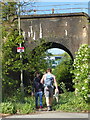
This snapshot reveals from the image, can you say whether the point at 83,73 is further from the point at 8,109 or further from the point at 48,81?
the point at 8,109

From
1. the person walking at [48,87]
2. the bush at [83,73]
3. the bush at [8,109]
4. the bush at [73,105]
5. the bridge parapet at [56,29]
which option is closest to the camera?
the bush at [8,109]

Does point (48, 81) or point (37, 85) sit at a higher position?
point (48, 81)

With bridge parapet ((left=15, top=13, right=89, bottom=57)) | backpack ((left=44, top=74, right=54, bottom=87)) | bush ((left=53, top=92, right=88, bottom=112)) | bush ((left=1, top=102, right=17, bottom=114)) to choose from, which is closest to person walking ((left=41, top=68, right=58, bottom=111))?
backpack ((left=44, top=74, right=54, bottom=87))

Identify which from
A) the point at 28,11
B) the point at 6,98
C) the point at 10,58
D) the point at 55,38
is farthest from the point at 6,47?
the point at 55,38

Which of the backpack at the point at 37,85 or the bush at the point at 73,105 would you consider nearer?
the bush at the point at 73,105

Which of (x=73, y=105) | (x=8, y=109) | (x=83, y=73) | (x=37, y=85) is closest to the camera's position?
(x=8, y=109)

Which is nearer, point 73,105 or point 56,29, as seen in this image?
point 73,105

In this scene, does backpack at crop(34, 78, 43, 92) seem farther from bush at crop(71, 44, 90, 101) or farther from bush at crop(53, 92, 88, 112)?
bush at crop(71, 44, 90, 101)

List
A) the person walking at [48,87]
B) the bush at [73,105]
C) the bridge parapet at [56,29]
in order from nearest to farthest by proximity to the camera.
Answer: the person walking at [48,87] < the bush at [73,105] < the bridge parapet at [56,29]

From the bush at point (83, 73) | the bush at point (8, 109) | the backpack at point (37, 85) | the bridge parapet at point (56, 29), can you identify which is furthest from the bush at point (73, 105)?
the bridge parapet at point (56, 29)

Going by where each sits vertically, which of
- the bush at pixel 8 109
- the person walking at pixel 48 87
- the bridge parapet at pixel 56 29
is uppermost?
the bridge parapet at pixel 56 29

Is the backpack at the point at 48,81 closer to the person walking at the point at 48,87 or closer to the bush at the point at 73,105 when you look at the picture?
the person walking at the point at 48,87

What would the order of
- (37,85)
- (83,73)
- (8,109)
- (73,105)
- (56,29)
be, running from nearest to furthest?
(8,109), (73,105), (37,85), (83,73), (56,29)

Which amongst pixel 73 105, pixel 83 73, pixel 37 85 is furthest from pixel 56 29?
pixel 73 105
